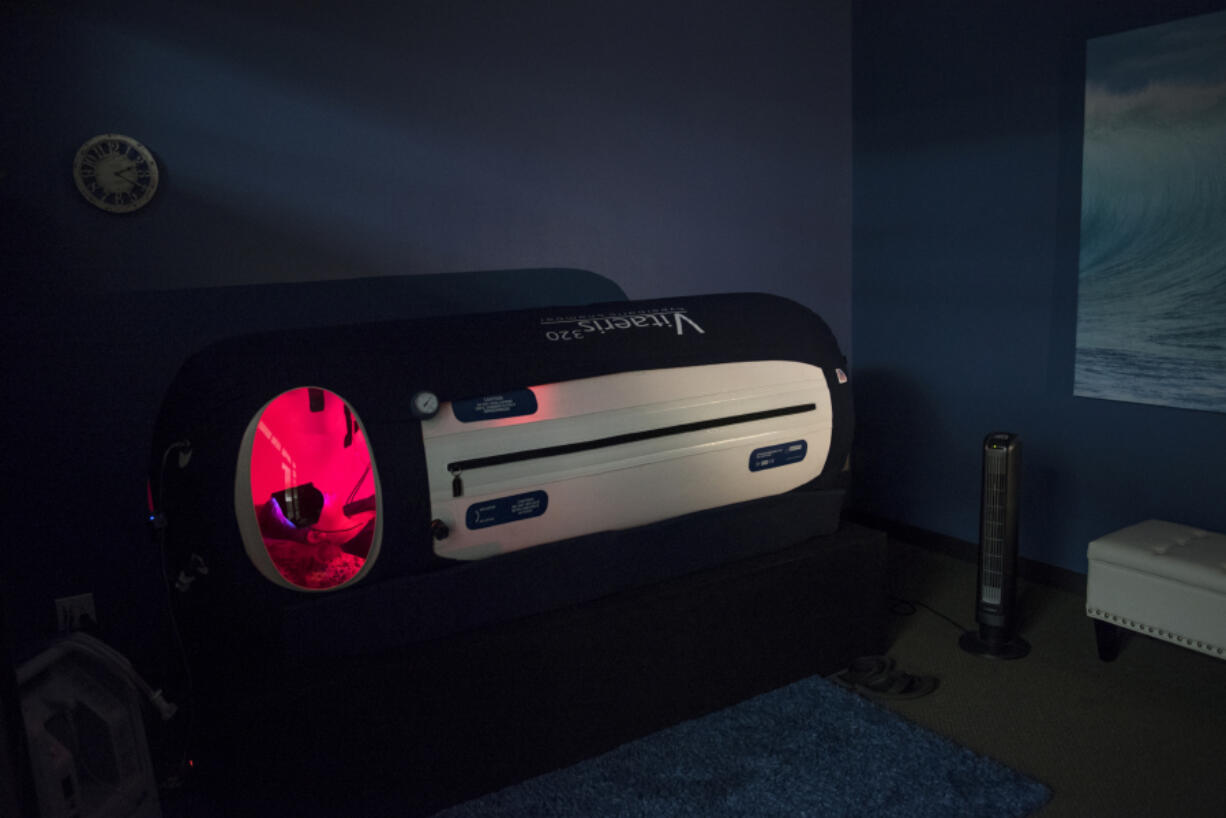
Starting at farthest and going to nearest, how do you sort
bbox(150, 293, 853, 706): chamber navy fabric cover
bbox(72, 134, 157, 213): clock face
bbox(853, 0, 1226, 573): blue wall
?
bbox(853, 0, 1226, 573): blue wall < bbox(72, 134, 157, 213): clock face < bbox(150, 293, 853, 706): chamber navy fabric cover

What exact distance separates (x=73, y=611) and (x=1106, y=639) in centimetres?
276

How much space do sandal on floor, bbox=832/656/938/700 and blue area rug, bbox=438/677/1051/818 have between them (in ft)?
0.38

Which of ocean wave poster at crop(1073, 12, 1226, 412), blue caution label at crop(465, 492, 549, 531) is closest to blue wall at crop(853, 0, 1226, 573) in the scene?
ocean wave poster at crop(1073, 12, 1226, 412)

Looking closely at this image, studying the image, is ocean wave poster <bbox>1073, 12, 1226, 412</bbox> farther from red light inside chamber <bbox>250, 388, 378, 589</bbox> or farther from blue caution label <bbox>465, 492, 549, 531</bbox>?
red light inside chamber <bbox>250, 388, 378, 589</bbox>

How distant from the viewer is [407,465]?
1.73 m

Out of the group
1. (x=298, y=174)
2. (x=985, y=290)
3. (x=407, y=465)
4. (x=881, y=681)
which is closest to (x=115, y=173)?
(x=298, y=174)

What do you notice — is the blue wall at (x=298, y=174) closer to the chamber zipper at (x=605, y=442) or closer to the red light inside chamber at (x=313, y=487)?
the red light inside chamber at (x=313, y=487)

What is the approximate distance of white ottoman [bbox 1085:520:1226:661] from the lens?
2174 millimetres

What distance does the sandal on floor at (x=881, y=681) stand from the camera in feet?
7.55

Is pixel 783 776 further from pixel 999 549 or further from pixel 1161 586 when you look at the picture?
pixel 1161 586

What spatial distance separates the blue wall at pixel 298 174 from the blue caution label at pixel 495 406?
0.91 metres

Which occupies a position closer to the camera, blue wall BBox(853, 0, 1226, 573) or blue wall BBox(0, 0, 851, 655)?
blue wall BBox(0, 0, 851, 655)

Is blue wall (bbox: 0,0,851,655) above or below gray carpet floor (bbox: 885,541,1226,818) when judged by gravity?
above

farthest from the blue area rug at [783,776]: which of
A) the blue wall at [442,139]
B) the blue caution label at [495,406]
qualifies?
the blue wall at [442,139]
